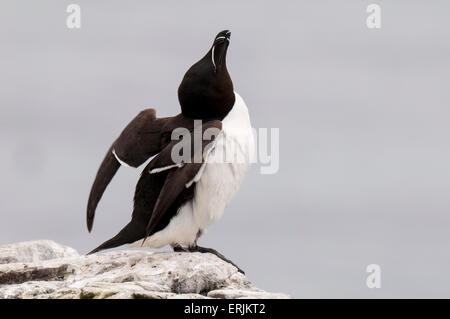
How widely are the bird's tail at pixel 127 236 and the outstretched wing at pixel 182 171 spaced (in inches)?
22.1

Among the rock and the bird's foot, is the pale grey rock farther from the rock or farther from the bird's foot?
the bird's foot

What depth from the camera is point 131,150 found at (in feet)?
41.9

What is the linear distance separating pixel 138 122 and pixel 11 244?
3.18m

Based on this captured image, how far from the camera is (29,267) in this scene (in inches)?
490

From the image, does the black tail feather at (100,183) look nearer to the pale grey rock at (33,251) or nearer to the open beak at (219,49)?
the open beak at (219,49)

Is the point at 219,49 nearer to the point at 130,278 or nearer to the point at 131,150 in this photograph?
the point at 131,150

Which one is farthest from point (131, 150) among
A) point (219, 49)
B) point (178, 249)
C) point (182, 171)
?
point (219, 49)

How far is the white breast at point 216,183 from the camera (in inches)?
481

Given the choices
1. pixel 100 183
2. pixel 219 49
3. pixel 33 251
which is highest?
pixel 219 49

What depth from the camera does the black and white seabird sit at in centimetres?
1220

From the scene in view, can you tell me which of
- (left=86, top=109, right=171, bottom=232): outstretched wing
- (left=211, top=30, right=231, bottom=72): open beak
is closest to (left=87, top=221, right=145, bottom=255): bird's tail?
(left=86, top=109, right=171, bottom=232): outstretched wing

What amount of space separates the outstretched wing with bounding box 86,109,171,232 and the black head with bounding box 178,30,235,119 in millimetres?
510

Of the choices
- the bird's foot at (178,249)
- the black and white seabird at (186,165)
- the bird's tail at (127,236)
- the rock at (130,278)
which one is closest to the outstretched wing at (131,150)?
the black and white seabird at (186,165)

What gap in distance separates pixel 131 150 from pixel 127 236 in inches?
44.5
